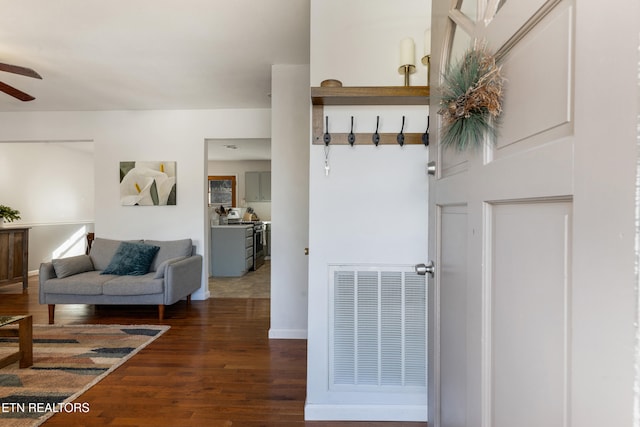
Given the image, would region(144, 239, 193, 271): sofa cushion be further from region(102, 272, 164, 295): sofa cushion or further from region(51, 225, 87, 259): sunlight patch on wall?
region(51, 225, 87, 259): sunlight patch on wall

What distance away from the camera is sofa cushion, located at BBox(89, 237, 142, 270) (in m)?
3.94

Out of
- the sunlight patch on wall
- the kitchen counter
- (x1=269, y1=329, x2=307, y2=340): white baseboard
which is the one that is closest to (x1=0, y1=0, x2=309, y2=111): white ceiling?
the kitchen counter

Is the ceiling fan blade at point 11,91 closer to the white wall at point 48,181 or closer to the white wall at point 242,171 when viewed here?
the white wall at point 48,181

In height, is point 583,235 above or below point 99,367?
above

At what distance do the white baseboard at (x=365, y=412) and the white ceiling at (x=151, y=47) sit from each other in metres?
2.47

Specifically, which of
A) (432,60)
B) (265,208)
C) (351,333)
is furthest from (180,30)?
(265,208)

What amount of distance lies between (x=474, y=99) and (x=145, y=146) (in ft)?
14.5

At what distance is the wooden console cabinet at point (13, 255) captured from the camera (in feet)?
14.6

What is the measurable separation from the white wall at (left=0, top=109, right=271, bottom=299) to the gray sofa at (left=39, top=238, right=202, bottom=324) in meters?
0.36

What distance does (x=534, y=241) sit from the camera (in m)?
0.63

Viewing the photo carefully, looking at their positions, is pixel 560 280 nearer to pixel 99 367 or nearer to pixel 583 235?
pixel 583 235

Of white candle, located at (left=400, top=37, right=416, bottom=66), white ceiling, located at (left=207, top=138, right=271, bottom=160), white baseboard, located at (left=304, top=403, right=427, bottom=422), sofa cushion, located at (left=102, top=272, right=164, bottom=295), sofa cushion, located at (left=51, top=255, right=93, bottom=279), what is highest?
white ceiling, located at (left=207, top=138, right=271, bottom=160)

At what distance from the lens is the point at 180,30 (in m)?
2.39

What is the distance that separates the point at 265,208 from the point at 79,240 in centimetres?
398
